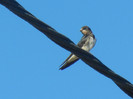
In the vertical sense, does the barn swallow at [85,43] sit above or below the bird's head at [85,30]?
below

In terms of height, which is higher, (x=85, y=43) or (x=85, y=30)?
(x=85, y=30)

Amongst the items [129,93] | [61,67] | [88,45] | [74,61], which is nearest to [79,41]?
[88,45]

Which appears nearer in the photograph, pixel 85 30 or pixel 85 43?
pixel 85 43

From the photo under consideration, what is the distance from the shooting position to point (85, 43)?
335 inches

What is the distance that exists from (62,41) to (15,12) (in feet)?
1.19

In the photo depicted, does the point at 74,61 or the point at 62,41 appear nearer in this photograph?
the point at 62,41

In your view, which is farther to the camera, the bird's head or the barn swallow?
the bird's head

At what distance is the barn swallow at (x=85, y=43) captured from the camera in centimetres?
745

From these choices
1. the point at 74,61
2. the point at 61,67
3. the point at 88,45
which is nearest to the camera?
the point at 61,67

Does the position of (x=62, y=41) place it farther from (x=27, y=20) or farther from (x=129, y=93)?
(x=129, y=93)

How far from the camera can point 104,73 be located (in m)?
2.98

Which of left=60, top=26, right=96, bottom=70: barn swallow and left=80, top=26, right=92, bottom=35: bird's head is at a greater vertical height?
left=80, top=26, right=92, bottom=35: bird's head

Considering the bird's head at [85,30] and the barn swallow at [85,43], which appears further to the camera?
the bird's head at [85,30]

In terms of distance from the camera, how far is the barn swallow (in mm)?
7451
